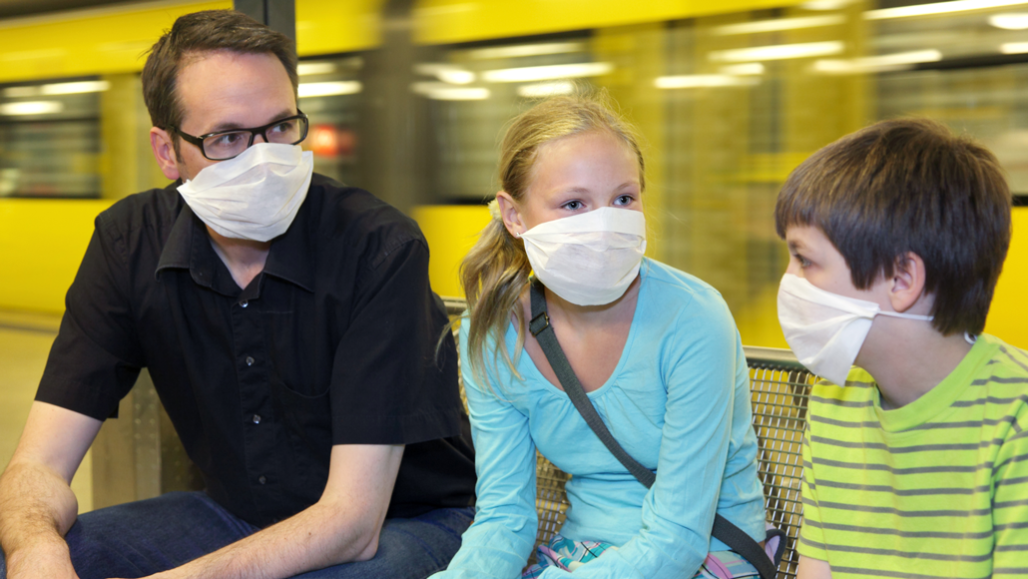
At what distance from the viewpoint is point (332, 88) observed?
17.7 feet

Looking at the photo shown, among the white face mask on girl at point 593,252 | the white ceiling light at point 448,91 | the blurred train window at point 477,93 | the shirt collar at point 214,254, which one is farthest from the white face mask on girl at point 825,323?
the white ceiling light at point 448,91

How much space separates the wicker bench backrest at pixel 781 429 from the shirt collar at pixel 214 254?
42.9 inches

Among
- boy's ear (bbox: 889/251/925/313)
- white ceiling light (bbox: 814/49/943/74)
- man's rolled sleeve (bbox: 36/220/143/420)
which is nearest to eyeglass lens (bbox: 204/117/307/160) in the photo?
man's rolled sleeve (bbox: 36/220/143/420)

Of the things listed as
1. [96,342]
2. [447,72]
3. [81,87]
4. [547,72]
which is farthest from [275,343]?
[81,87]

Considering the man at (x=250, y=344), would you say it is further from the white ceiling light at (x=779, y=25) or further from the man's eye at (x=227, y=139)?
the white ceiling light at (x=779, y=25)

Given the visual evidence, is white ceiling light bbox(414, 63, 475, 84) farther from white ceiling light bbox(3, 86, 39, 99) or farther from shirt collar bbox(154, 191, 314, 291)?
shirt collar bbox(154, 191, 314, 291)

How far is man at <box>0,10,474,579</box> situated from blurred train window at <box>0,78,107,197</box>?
2.22 metres

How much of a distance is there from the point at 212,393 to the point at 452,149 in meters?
3.51

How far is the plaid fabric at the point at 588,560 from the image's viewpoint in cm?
159

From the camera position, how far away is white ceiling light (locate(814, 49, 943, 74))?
12.2 feet

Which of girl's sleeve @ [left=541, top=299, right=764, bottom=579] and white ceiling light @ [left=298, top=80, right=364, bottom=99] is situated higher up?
white ceiling light @ [left=298, top=80, right=364, bottom=99]

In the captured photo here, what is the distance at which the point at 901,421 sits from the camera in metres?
1.36

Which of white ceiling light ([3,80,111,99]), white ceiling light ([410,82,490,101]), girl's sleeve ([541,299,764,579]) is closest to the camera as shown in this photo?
girl's sleeve ([541,299,764,579])

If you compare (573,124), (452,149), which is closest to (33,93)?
(452,149)
